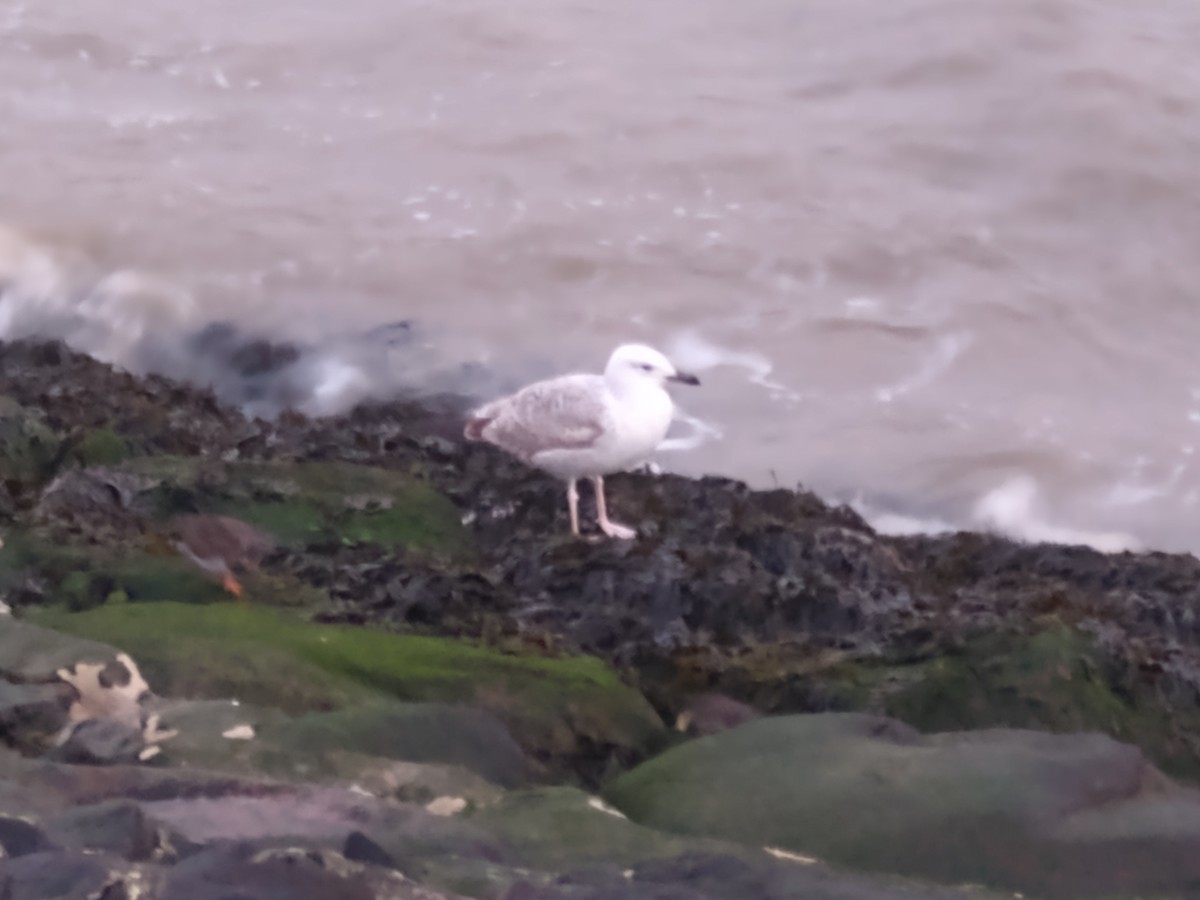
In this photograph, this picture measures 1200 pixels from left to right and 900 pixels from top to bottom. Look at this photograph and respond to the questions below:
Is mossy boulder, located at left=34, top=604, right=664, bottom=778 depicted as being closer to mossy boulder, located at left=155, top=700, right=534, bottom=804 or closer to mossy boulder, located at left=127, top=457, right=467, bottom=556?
mossy boulder, located at left=155, top=700, right=534, bottom=804

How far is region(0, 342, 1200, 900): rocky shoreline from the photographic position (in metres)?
2.20

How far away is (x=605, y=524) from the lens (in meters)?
5.96

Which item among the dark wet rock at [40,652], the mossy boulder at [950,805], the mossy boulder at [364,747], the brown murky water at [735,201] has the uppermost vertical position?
the brown murky water at [735,201]

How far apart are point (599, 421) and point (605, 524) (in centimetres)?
53

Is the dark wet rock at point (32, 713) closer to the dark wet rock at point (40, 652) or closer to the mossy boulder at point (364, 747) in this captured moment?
the dark wet rock at point (40, 652)

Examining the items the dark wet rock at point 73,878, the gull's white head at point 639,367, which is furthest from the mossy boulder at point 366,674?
the gull's white head at point 639,367

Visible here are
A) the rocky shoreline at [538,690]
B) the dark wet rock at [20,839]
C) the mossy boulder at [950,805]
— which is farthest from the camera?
the mossy boulder at [950,805]

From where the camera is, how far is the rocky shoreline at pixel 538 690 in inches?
86.5

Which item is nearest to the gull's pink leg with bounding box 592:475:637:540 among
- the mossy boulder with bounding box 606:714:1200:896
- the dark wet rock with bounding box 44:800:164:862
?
the mossy boulder with bounding box 606:714:1200:896

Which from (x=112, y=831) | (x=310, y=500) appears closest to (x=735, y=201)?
(x=310, y=500)

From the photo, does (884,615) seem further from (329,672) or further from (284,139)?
(284,139)

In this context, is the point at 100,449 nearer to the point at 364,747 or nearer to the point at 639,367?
the point at 639,367

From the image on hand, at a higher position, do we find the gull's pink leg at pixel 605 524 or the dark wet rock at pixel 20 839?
the gull's pink leg at pixel 605 524

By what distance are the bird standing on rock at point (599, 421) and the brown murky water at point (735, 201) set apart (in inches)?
104
